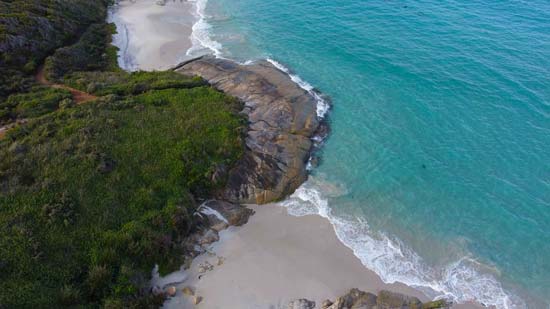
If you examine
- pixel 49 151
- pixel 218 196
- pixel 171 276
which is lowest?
pixel 171 276

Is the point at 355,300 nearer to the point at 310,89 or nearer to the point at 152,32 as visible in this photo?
the point at 310,89

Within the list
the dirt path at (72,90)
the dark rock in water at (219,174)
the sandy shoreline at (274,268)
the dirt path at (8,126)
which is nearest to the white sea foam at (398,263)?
the sandy shoreline at (274,268)

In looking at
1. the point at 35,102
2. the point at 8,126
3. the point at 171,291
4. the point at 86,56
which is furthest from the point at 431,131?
the point at 86,56

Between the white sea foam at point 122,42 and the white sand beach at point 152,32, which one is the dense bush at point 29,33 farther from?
the white sand beach at point 152,32

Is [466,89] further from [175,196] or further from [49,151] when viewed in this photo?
[49,151]

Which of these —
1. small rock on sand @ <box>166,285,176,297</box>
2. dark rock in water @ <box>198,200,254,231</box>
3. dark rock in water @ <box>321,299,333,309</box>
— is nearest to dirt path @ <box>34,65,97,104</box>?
dark rock in water @ <box>198,200,254,231</box>

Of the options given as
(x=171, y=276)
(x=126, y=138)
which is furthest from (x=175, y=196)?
(x=126, y=138)
